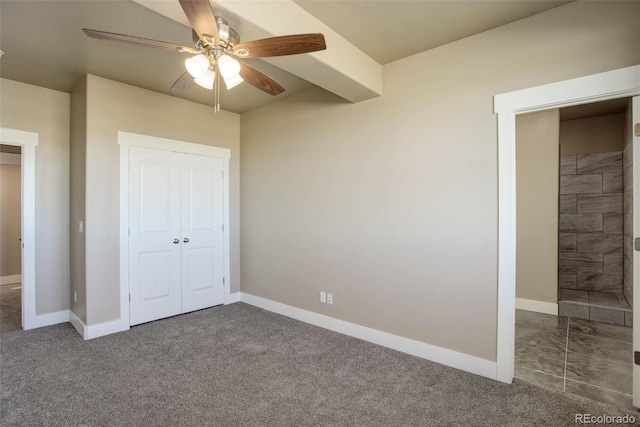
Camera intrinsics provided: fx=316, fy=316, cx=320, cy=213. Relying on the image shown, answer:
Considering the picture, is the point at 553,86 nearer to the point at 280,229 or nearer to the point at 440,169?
the point at 440,169

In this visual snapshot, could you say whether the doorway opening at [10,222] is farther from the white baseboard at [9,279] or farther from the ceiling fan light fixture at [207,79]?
the ceiling fan light fixture at [207,79]

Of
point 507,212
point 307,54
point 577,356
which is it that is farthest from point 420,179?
point 577,356

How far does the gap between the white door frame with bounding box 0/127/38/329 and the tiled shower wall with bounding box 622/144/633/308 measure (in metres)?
6.83

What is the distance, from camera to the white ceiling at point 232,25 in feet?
7.07

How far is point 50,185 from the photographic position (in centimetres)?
360

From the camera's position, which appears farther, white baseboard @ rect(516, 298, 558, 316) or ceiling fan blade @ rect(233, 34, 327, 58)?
white baseboard @ rect(516, 298, 558, 316)

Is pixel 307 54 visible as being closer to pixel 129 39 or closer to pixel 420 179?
pixel 129 39

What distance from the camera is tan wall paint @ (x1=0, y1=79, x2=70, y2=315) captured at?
11.3 ft

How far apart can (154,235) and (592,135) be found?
6.20 meters

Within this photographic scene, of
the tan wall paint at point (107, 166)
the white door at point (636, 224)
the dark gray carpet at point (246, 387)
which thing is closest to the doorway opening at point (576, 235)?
the white door at point (636, 224)

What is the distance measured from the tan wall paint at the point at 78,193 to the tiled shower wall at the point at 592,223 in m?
5.84

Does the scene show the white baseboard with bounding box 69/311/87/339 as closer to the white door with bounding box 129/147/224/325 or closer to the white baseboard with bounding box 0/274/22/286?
the white door with bounding box 129/147/224/325

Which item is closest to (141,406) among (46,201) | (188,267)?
(188,267)

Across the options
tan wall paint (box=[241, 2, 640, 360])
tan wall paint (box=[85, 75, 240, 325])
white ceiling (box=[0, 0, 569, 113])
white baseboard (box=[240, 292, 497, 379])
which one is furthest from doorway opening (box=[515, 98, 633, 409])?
tan wall paint (box=[85, 75, 240, 325])
